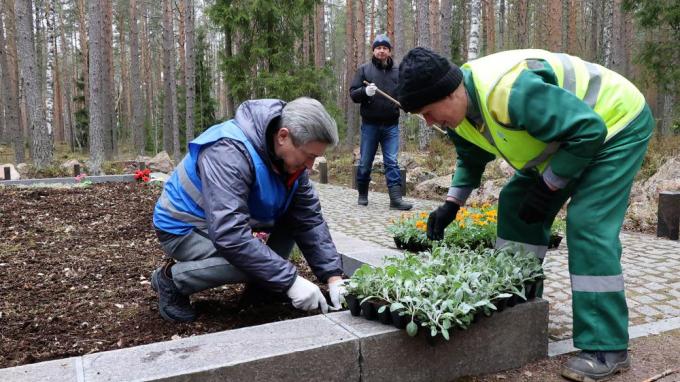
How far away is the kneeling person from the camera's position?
244cm

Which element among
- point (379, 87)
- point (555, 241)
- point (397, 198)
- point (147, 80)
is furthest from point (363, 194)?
point (147, 80)

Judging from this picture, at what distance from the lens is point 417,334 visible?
7.56 feet

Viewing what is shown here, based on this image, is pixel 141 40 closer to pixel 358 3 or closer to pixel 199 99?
pixel 199 99

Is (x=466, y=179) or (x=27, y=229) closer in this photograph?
(x=466, y=179)

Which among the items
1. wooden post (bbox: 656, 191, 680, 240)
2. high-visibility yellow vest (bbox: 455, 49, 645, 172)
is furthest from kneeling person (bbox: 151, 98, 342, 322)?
wooden post (bbox: 656, 191, 680, 240)

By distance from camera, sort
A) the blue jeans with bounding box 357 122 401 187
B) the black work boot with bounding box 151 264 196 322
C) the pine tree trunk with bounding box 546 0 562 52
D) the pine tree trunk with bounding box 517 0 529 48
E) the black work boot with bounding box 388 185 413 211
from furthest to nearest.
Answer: the pine tree trunk with bounding box 517 0 529 48 → the pine tree trunk with bounding box 546 0 562 52 → the black work boot with bounding box 388 185 413 211 → the blue jeans with bounding box 357 122 401 187 → the black work boot with bounding box 151 264 196 322

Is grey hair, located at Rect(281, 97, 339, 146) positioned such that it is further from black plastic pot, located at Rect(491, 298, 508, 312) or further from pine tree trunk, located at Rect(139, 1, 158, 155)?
pine tree trunk, located at Rect(139, 1, 158, 155)

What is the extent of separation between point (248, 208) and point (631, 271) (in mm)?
3295

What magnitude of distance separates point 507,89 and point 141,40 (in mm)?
38821

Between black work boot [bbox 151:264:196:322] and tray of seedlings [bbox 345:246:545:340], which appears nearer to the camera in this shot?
tray of seedlings [bbox 345:246:545:340]

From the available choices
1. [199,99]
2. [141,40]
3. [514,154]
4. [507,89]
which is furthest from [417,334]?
[141,40]

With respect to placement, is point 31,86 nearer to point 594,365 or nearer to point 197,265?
point 197,265

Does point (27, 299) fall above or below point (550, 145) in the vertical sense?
below

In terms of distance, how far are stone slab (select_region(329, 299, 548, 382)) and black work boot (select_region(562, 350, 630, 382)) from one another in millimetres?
219
